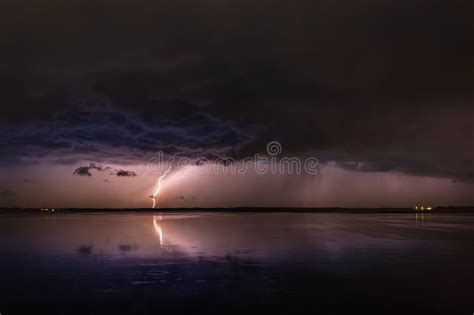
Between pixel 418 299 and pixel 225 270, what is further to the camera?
pixel 225 270

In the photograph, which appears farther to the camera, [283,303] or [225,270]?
[225,270]

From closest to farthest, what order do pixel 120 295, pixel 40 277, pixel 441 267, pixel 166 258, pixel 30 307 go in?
pixel 30 307, pixel 120 295, pixel 40 277, pixel 441 267, pixel 166 258

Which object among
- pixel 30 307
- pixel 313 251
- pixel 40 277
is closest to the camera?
pixel 30 307

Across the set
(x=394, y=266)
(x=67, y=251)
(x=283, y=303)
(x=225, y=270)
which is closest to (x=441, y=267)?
(x=394, y=266)

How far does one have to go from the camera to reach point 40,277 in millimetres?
22344

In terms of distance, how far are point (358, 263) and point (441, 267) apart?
3999 mm

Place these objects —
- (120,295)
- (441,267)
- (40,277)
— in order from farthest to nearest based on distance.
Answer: (441,267) → (40,277) → (120,295)

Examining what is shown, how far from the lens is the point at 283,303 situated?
16125 millimetres

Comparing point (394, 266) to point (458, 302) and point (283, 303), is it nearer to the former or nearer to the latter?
point (458, 302)

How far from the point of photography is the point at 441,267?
81.7ft

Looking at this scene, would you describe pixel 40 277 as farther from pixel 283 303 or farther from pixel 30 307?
pixel 283 303

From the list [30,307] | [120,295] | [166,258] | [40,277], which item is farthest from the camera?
[166,258]

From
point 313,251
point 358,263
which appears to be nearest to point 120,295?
point 358,263

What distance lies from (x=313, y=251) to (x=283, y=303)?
17.0 metres
